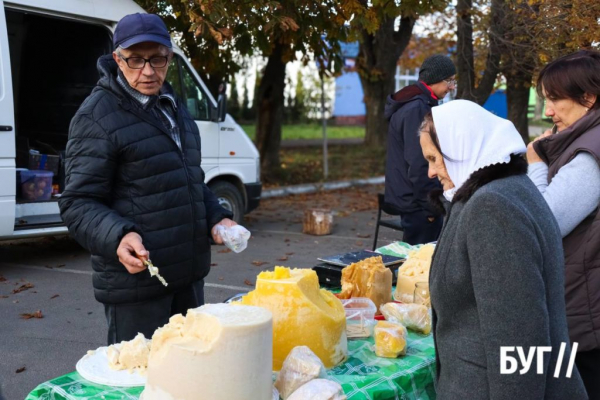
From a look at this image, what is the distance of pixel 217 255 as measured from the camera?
8711 millimetres

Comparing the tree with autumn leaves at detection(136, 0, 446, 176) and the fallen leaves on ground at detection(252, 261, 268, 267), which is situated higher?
the tree with autumn leaves at detection(136, 0, 446, 176)

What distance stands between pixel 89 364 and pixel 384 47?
1496 centimetres

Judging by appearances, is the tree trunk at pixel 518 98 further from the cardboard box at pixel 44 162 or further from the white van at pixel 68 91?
the cardboard box at pixel 44 162

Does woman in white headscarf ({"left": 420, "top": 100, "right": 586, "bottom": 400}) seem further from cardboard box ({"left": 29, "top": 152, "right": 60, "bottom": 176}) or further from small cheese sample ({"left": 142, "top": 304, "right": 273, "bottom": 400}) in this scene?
cardboard box ({"left": 29, "top": 152, "right": 60, "bottom": 176})

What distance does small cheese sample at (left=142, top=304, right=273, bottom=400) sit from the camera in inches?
77.2

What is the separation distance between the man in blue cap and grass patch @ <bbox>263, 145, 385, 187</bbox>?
12.2 meters

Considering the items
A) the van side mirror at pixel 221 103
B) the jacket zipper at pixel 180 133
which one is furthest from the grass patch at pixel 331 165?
the jacket zipper at pixel 180 133

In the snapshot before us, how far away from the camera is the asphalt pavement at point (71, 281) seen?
502 cm

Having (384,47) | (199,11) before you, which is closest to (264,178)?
(384,47)

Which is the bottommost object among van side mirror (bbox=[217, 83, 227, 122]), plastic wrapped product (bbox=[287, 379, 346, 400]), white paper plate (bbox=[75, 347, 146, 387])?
white paper plate (bbox=[75, 347, 146, 387])

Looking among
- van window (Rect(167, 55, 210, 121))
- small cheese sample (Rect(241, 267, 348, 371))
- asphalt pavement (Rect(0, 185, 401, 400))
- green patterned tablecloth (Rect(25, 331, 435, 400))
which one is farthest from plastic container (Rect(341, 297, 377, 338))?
van window (Rect(167, 55, 210, 121))

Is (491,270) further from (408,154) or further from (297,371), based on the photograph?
(408,154)

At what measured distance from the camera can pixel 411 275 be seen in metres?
3.35

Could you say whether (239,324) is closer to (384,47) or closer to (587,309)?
(587,309)
